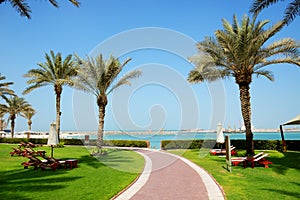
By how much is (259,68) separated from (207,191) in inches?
495

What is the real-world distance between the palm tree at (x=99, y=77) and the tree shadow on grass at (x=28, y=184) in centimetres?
995

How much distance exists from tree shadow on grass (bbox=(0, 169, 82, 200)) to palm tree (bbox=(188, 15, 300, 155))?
11871 millimetres

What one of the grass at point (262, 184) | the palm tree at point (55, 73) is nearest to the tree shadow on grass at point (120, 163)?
the grass at point (262, 184)

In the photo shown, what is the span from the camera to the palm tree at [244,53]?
14.9 metres

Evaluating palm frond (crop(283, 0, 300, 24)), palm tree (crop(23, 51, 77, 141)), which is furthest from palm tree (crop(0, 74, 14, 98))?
palm frond (crop(283, 0, 300, 24))

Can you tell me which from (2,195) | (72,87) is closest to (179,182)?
(2,195)

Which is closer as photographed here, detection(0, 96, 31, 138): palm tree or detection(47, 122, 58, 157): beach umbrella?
detection(47, 122, 58, 157): beach umbrella

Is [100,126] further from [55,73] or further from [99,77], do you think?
[55,73]

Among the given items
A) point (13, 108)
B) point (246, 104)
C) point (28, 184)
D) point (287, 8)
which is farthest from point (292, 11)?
point (13, 108)

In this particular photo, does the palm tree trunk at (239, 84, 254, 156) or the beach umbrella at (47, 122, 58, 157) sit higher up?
the palm tree trunk at (239, 84, 254, 156)

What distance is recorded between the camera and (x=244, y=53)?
15023 millimetres

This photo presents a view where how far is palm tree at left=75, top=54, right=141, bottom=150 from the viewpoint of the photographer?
1944 cm

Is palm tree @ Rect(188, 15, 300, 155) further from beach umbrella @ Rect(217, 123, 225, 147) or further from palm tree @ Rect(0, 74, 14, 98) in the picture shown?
palm tree @ Rect(0, 74, 14, 98)

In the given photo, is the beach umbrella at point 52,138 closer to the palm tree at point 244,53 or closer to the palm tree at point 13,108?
the palm tree at point 244,53
